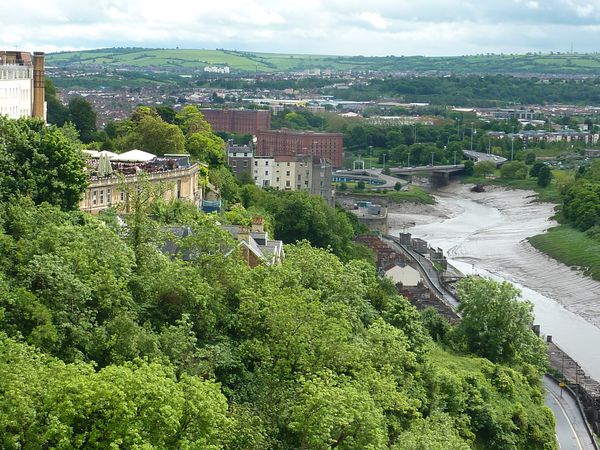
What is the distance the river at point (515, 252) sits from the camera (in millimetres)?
69812

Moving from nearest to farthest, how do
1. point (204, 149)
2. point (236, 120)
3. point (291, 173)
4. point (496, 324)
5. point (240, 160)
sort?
point (496, 324), point (204, 149), point (240, 160), point (291, 173), point (236, 120)

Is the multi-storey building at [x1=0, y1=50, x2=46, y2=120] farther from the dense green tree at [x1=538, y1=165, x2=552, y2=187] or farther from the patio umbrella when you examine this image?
the dense green tree at [x1=538, y1=165, x2=552, y2=187]

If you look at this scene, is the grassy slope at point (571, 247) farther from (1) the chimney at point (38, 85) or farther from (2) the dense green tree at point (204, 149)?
(1) the chimney at point (38, 85)

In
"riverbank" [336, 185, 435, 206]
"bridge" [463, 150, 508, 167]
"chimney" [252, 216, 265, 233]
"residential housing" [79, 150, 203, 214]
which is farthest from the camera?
"bridge" [463, 150, 508, 167]

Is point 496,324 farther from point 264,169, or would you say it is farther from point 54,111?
point 264,169

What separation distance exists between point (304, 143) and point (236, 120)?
31.4 meters

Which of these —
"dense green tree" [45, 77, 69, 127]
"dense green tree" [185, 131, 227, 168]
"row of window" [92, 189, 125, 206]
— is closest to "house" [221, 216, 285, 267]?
"row of window" [92, 189, 125, 206]

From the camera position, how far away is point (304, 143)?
15750 cm

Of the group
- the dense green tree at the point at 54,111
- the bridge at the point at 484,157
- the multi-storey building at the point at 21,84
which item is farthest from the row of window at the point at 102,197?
the bridge at the point at 484,157

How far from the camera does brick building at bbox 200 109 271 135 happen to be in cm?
18325

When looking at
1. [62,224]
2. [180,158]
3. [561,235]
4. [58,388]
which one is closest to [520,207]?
[561,235]

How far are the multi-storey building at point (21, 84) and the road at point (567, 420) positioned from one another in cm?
2264

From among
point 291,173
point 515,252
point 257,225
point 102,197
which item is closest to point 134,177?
point 102,197

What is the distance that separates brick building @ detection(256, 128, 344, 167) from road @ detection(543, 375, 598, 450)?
9819 centimetres
